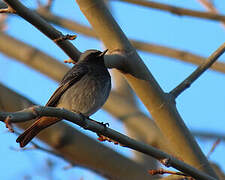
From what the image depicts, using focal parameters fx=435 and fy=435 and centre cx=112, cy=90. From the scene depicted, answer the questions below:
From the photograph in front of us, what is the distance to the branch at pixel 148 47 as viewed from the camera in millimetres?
6066

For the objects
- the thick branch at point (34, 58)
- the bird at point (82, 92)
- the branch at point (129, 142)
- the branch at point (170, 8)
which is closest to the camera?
the branch at point (129, 142)

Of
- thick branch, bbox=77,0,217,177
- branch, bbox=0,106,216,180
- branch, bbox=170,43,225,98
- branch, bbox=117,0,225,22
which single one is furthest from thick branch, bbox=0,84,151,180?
branch, bbox=0,106,216,180

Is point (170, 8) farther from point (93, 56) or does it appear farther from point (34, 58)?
point (34, 58)

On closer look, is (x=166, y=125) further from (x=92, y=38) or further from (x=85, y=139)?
(x=92, y=38)

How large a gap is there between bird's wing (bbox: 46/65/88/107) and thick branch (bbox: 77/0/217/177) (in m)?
0.87

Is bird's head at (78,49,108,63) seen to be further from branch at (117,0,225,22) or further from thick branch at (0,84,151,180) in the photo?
thick branch at (0,84,151,180)

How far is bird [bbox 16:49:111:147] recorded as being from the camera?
14.9ft

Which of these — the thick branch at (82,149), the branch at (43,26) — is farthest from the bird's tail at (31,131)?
the thick branch at (82,149)

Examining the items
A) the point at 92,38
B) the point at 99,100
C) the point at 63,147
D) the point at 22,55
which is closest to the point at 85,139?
the point at 63,147

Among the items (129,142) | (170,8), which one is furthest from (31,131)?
(170,8)

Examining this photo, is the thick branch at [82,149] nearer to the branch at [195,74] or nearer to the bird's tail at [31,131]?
the bird's tail at [31,131]

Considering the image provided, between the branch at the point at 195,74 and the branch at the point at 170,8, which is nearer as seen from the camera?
the branch at the point at 195,74

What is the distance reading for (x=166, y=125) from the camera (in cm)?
395

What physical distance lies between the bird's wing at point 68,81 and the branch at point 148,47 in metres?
1.81
